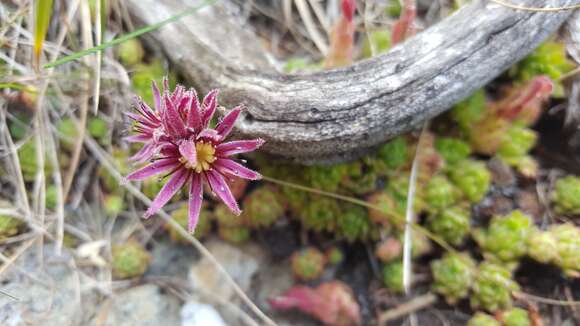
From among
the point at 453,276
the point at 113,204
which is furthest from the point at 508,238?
the point at 113,204

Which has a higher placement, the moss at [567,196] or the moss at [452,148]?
the moss at [452,148]

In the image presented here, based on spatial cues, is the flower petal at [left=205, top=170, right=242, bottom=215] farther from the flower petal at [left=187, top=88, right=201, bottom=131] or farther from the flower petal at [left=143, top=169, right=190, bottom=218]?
the flower petal at [left=187, top=88, right=201, bottom=131]

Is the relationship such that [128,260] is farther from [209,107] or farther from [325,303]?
[209,107]

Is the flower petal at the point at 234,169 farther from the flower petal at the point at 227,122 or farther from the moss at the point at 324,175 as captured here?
the moss at the point at 324,175

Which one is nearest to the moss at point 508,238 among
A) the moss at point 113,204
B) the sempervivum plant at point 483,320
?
the sempervivum plant at point 483,320

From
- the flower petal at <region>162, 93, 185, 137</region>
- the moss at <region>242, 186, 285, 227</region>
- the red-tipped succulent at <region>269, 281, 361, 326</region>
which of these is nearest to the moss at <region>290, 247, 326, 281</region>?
the red-tipped succulent at <region>269, 281, 361, 326</region>

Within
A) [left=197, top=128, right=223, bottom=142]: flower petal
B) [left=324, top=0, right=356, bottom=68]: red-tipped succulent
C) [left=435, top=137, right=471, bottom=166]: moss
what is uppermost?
[left=324, top=0, right=356, bottom=68]: red-tipped succulent
